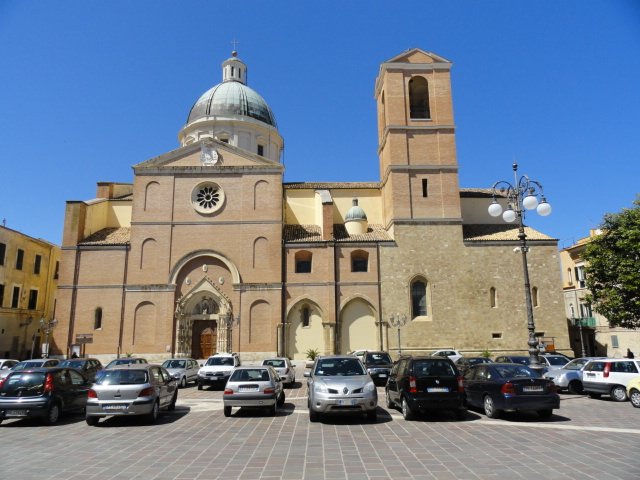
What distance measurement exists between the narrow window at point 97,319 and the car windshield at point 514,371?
27.1 m

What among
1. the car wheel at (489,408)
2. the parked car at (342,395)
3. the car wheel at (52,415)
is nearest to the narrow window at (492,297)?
the car wheel at (489,408)

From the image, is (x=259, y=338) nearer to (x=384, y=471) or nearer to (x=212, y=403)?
(x=212, y=403)

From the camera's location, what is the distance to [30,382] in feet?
38.6

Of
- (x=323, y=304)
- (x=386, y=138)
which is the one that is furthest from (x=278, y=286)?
(x=386, y=138)

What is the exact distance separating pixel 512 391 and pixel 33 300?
39.8 meters

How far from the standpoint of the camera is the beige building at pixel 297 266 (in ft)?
101

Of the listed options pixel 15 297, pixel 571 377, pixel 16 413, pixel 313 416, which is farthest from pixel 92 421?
pixel 15 297

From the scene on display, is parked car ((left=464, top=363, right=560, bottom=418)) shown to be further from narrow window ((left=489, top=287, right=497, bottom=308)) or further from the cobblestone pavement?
narrow window ((left=489, top=287, right=497, bottom=308))

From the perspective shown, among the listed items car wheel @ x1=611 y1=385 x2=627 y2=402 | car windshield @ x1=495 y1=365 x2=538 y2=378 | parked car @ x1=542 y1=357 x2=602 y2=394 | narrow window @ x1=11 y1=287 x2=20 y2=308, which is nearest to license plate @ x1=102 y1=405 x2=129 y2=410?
car windshield @ x1=495 y1=365 x2=538 y2=378

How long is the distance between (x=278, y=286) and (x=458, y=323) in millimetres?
12225

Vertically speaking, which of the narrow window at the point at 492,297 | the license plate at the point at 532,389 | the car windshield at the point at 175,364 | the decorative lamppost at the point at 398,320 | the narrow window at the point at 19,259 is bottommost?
the license plate at the point at 532,389

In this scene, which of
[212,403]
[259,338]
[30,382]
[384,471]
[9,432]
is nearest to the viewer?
[384,471]

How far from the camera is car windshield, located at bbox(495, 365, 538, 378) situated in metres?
11.9

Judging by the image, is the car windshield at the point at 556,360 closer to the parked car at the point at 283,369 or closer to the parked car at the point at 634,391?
the parked car at the point at 634,391
